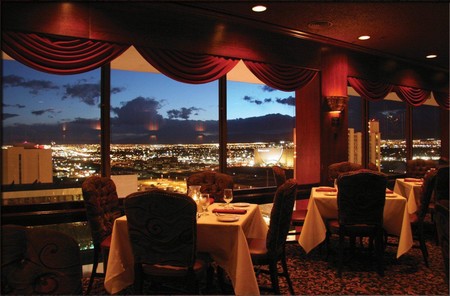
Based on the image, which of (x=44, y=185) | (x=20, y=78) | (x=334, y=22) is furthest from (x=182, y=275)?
(x=334, y=22)

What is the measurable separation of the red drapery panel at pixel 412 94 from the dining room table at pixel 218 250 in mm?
5221

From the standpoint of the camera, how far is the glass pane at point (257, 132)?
5.20m

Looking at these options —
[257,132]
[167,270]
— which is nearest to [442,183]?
[257,132]

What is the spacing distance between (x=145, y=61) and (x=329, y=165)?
10.1 feet

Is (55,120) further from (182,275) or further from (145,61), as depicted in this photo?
(182,275)

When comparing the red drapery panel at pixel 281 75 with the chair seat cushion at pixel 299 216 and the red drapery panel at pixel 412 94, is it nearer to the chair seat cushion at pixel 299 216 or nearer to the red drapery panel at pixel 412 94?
the chair seat cushion at pixel 299 216

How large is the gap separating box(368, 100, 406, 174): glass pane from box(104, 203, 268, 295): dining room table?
506 centimetres

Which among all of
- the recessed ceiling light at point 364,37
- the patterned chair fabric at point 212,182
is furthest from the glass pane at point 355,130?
the patterned chair fabric at point 212,182

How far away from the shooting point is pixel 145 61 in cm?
453

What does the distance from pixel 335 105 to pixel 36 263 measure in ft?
16.2

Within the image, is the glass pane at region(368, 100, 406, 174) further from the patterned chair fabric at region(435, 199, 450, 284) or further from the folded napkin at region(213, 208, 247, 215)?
the patterned chair fabric at region(435, 199, 450, 284)

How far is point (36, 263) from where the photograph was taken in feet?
4.68

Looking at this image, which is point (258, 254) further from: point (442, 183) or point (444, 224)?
point (442, 183)

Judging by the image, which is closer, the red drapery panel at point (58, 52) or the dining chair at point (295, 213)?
the red drapery panel at point (58, 52)
